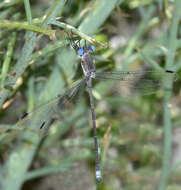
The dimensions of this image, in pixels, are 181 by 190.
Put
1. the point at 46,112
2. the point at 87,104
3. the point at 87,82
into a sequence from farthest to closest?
the point at 87,104
the point at 87,82
the point at 46,112

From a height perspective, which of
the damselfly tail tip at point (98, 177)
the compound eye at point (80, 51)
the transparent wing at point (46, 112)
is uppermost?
the compound eye at point (80, 51)

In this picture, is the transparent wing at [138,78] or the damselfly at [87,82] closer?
the damselfly at [87,82]

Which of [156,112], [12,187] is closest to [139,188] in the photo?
[156,112]

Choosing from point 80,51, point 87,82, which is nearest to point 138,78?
point 87,82

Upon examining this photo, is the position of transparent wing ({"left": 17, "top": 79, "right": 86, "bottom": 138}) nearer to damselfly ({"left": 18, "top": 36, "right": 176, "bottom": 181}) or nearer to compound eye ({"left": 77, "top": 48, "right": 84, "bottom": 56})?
damselfly ({"left": 18, "top": 36, "right": 176, "bottom": 181})

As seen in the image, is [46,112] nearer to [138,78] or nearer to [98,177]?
[98,177]

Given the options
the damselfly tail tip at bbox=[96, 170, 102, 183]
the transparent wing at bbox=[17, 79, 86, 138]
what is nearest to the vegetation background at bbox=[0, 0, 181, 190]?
the transparent wing at bbox=[17, 79, 86, 138]

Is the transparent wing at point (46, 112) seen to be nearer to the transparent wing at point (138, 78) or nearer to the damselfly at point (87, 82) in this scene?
the damselfly at point (87, 82)

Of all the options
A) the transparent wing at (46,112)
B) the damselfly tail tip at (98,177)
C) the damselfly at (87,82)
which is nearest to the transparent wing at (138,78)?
the damselfly at (87,82)
